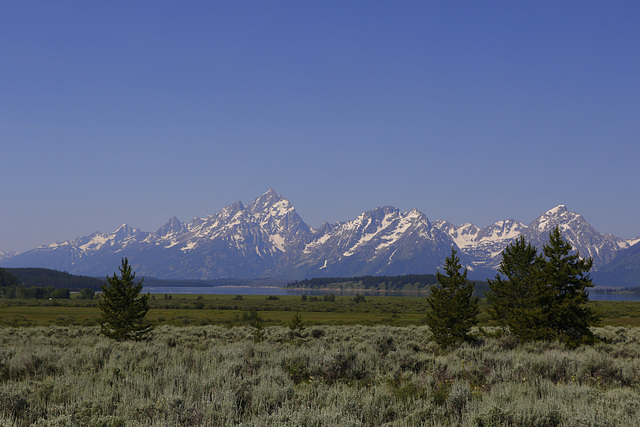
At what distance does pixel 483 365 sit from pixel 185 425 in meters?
8.69

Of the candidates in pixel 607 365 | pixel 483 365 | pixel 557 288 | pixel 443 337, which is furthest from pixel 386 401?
pixel 557 288

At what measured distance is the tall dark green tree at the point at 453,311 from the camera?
24891mm

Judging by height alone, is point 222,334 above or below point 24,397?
below

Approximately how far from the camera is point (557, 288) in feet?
79.0

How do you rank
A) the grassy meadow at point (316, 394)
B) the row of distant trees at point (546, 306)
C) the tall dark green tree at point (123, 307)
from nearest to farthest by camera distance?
the grassy meadow at point (316, 394) < the row of distant trees at point (546, 306) < the tall dark green tree at point (123, 307)

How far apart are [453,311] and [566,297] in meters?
5.97

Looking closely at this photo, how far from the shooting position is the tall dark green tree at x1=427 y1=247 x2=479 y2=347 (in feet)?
81.7

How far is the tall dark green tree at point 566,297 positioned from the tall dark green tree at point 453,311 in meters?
3.89

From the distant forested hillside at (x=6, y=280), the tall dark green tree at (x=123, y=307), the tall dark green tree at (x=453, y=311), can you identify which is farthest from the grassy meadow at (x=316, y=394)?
the distant forested hillside at (x=6, y=280)

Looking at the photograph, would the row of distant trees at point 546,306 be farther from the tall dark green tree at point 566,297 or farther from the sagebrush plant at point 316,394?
the sagebrush plant at point 316,394

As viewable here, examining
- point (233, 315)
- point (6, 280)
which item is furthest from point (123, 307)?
point (6, 280)

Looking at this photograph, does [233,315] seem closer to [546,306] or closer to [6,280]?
[546,306]

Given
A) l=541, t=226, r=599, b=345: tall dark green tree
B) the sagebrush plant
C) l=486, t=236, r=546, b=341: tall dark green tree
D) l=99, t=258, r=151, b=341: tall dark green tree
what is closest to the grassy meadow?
Answer: the sagebrush plant

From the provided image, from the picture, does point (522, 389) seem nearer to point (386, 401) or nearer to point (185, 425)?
point (386, 401)
